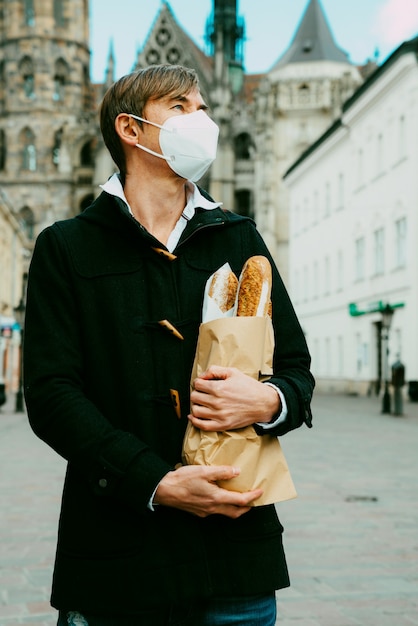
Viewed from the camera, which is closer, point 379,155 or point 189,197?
point 189,197

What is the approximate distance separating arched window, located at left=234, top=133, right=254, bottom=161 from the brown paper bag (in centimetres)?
7576

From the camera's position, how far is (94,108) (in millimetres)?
86375

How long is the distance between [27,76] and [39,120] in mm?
3771

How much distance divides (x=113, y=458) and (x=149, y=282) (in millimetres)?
479

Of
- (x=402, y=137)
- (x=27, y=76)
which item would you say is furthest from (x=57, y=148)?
(x=402, y=137)

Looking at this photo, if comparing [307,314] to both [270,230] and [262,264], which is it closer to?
[270,230]

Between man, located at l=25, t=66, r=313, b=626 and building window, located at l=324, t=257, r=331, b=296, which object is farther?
building window, located at l=324, t=257, r=331, b=296

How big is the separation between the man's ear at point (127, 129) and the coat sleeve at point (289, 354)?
16.3 inches

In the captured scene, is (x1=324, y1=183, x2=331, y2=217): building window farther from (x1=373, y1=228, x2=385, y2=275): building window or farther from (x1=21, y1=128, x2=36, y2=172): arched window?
(x1=21, y1=128, x2=36, y2=172): arched window

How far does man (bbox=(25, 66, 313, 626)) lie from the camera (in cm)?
237

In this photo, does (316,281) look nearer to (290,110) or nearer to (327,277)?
(327,277)

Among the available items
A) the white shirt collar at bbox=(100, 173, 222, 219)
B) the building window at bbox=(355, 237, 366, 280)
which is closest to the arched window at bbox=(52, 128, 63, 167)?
the building window at bbox=(355, 237, 366, 280)

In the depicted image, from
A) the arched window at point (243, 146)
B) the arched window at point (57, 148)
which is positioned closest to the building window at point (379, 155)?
the arched window at point (243, 146)

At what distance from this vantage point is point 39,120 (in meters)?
81.2
